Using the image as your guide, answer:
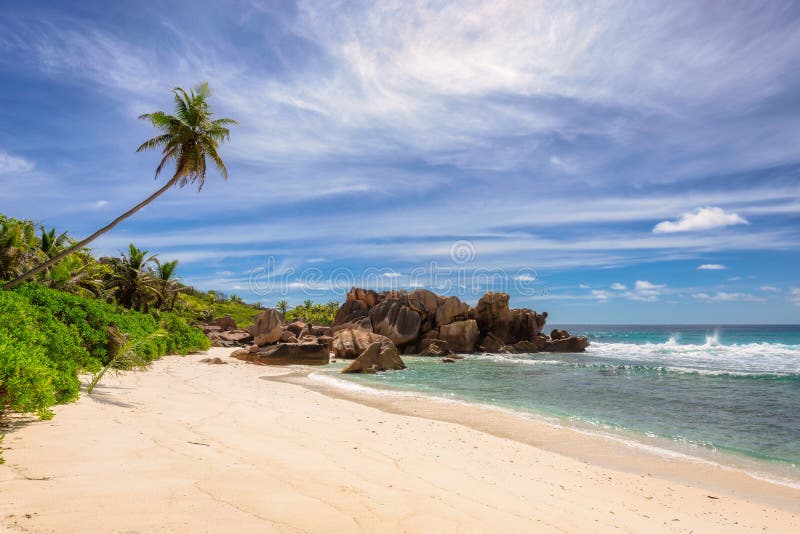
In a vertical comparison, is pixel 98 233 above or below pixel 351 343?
above

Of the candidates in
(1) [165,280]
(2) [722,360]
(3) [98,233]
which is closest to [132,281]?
(1) [165,280]

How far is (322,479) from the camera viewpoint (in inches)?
232

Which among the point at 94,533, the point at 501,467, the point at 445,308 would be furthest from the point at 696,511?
the point at 445,308

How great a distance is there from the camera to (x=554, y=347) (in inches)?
2405

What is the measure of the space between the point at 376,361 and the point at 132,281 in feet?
81.1

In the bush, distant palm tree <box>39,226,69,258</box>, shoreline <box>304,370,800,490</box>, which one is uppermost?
distant palm tree <box>39,226,69,258</box>

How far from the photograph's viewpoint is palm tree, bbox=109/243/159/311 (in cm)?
3991

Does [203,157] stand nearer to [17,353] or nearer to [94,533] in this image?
[17,353]

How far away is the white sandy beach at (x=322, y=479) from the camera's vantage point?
430cm

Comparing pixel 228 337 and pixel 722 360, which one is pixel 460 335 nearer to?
pixel 722 360

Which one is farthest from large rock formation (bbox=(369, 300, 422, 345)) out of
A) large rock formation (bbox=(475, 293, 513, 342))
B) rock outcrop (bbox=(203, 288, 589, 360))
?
large rock formation (bbox=(475, 293, 513, 342))

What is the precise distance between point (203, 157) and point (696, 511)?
22.1 m

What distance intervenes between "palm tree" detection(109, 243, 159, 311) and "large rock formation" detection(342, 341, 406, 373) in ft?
75.8

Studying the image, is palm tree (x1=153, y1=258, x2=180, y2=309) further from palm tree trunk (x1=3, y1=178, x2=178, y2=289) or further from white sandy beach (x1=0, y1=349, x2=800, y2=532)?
white sandy beach (x1=0, y1=349, x2=800, y2=532)
